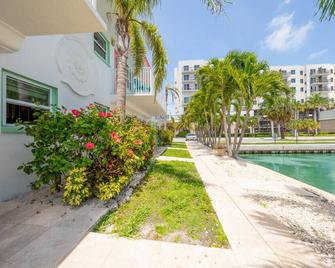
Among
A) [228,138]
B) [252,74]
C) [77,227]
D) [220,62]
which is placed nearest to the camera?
[77,227]

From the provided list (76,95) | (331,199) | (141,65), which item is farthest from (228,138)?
(76,95)

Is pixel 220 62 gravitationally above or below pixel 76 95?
above

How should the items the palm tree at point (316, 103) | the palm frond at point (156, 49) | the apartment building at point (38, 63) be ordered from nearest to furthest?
the apartment building at point (38, 63) → the palm frond at point (156, 49) → the palm tree at point (316, 103)

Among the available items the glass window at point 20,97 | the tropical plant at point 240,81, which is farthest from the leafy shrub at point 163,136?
the glass window at point 20,97

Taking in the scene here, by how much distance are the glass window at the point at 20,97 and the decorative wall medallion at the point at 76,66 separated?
1.00 m

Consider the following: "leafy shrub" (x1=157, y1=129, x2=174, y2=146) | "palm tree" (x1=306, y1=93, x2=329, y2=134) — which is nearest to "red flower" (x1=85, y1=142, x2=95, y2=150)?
"leafy shrub" (x1=157, y1=129, x2=174, y2=146)

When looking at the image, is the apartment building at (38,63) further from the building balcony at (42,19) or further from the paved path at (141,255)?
the paved path at (141,255)

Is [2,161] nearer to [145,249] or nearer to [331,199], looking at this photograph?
[145,249]

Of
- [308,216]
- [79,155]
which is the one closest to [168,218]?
[79,155]

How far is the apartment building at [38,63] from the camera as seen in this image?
3.77 metres

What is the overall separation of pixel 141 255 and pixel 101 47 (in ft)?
33.7

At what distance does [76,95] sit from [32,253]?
607 cm

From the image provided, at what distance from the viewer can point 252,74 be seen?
1246 centimetres

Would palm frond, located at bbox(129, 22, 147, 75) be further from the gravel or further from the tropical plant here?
the gravel
